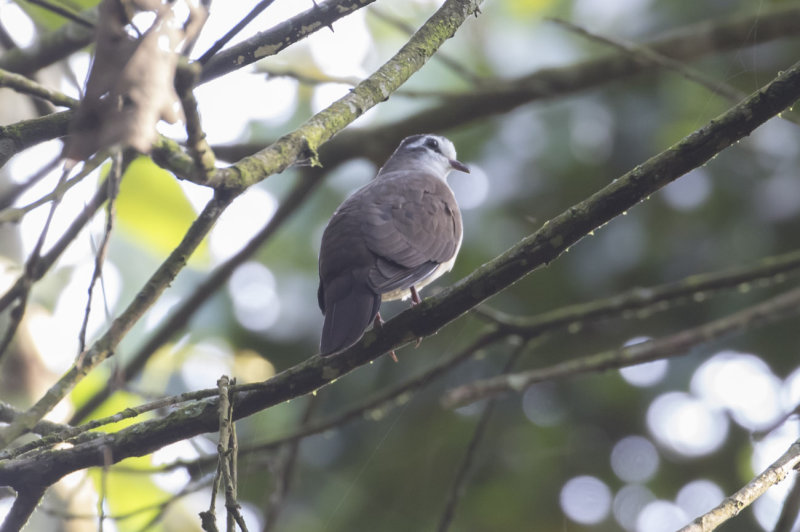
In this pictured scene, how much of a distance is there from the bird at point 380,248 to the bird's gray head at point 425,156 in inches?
17.6

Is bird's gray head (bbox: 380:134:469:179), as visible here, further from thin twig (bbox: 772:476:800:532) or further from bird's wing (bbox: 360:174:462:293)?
thin twig (bbox: 772:476:800:532)

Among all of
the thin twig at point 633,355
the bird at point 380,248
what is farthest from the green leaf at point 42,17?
the thin twig at point 633,355

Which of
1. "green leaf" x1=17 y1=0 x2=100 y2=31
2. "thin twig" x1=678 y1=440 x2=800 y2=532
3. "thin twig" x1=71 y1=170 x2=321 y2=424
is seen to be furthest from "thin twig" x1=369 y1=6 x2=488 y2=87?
"thin twig" x1=678 y1=440 x2=800 y2=532

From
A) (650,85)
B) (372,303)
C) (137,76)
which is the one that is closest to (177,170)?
(137,76)

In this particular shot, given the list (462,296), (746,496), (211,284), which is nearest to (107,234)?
(462,296)

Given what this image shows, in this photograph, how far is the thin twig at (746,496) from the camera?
1908 mm

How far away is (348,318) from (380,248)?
583 mm

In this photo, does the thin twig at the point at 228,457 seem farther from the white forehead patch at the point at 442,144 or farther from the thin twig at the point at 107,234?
the white forehead patch at the point at 442,144

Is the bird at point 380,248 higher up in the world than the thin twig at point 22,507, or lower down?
higher up

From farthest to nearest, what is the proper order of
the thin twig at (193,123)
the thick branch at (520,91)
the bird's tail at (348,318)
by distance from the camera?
the thick branch at (520,91) → the bird's tail at (348,318) → the thin twig at (193,123)

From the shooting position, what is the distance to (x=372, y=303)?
2.97m

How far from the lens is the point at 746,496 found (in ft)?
6.52

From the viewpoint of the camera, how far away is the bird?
2.89 metres

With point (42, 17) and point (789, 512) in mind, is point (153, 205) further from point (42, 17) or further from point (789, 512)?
point (789, 512)
